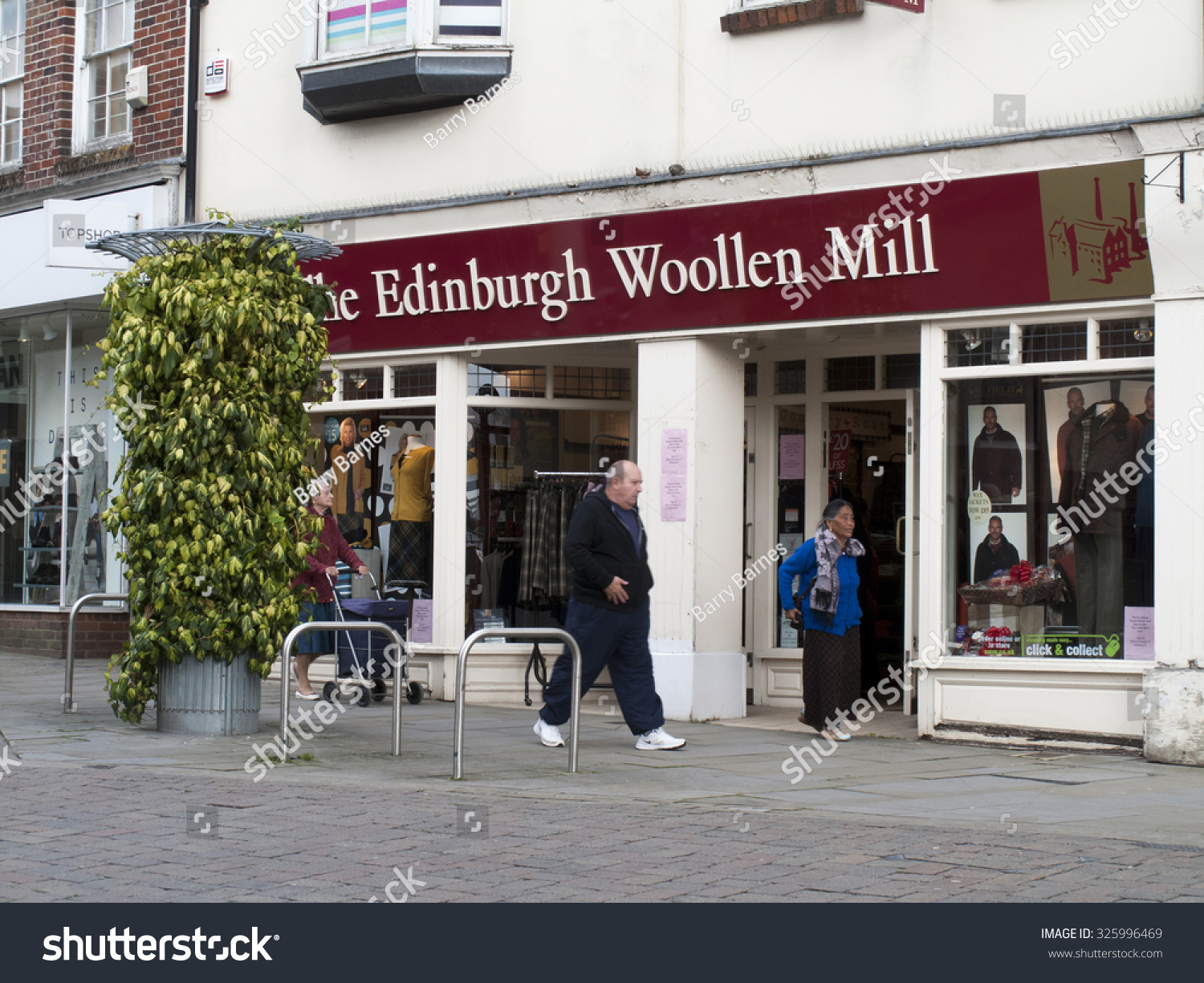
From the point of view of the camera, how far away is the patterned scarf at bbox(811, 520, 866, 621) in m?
10.7

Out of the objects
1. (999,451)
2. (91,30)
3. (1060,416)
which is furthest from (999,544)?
(91,30)

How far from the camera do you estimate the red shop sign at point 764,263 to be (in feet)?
34.2

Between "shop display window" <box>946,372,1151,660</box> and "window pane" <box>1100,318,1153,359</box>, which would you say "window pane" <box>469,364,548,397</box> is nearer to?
"shop display window" <box>946,372,1151,660</box>

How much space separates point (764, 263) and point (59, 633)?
28.8 feet

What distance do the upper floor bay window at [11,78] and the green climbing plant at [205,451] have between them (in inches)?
312

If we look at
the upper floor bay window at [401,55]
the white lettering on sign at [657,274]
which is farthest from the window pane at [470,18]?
the white lettering on sign at [657,274]

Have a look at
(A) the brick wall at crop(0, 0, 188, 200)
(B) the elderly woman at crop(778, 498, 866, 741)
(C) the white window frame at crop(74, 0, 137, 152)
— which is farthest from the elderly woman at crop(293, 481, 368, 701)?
(C) the white window frame at crop(74, 0, 137, 152)

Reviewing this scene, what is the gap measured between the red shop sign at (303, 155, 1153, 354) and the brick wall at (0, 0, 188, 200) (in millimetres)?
2721

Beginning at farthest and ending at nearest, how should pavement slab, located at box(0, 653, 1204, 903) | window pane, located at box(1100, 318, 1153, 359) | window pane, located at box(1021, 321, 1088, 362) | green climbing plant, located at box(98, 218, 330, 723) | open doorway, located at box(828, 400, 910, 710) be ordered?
open doorway, located at box(828, 400, 910, 710) < window pane, located at box(1021, 321, 1088, 362) < window pane, located at box(1100, 318, 1153, 359) < green climbing plant, located at box(98, 218, 330, 723) < pavement slab, located at box(0, 653, 1204, 903)

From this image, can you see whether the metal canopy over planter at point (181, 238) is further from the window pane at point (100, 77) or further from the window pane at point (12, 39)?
the window pane at point (12, 39)

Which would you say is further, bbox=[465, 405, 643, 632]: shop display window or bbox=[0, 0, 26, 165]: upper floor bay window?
bbox=[0, 0, 26, 165]: upper floor bay window

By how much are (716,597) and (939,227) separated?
3.32m

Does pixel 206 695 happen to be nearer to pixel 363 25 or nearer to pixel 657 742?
pixel 657 742
